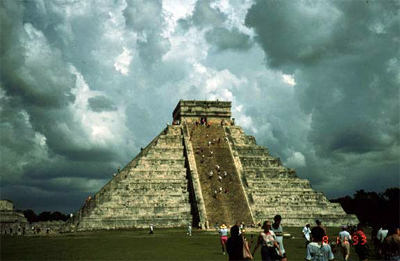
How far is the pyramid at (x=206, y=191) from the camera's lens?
31375mm

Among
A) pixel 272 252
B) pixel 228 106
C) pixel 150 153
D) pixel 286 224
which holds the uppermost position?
pixel 228 106

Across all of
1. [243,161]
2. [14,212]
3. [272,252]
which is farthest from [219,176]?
[272,252]

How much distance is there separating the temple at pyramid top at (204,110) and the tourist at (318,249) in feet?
115

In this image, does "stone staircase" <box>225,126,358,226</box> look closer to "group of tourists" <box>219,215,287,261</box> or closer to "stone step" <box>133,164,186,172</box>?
"stone step" <box>133,164,186,172</box>

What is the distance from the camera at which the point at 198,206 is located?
3186 centimetres

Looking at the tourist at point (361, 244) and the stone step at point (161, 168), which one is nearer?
the tourist at point (361, 244)

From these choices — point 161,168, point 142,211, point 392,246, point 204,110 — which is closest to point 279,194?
point 161,168

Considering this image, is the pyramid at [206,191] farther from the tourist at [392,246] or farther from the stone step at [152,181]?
the tourist at [392,246]

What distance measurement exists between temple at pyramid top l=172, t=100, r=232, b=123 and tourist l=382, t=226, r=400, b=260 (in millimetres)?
34905

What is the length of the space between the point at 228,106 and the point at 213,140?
5.51m

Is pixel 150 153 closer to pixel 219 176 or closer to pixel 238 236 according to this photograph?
pixel 219 176

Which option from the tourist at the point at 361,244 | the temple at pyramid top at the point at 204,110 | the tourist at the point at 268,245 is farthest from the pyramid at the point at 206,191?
the tourist at the point at 268,245

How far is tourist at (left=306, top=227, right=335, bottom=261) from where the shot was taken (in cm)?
829

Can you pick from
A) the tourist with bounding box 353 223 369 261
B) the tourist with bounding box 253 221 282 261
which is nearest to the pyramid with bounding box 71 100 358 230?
the tourist with bounding box 353 223 369 261
